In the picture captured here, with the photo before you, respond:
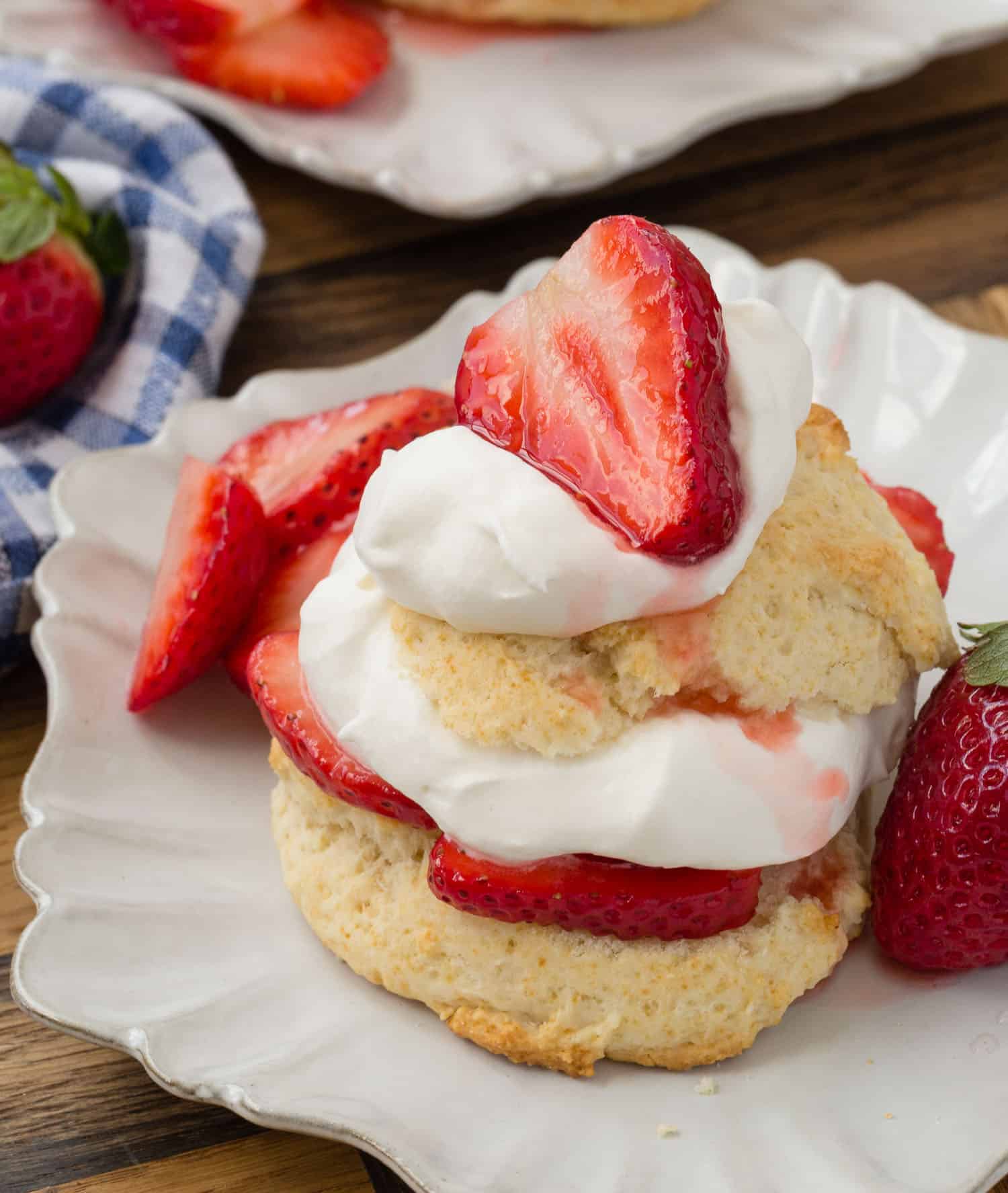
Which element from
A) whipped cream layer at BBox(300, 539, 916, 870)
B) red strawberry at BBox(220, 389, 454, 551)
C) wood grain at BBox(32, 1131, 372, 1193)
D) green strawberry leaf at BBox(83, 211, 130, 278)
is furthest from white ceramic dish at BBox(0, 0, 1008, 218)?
wood grain at BBox(32, 1131, 372, 1193)

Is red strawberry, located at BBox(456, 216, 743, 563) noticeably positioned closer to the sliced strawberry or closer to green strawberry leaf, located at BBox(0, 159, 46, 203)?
green strawberry leaf, located at BBox(0, 159, 46, 203)

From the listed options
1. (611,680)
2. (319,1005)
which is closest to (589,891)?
(611,680)

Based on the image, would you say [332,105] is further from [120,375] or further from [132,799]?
[132,799]

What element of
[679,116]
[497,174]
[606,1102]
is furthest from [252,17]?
[606,1102]

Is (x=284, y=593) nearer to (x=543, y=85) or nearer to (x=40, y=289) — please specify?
(x=40, y=289)

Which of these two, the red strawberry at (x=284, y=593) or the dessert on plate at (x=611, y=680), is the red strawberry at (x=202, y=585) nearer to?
the red strawberry at (x=284, y=593)

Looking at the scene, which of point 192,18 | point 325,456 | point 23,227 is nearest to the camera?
point 325,456
